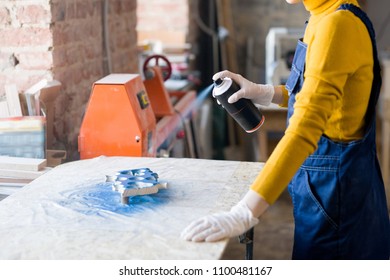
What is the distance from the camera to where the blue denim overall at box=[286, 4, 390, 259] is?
1.87m

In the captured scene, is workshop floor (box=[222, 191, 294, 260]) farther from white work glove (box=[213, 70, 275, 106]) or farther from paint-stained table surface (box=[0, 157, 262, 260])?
white work glove (box=[213, 70, 275, 106])

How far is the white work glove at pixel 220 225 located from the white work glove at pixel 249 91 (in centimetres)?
52

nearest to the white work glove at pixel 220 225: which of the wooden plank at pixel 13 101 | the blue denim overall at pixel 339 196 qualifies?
the blue denim overall at pixel 339 196

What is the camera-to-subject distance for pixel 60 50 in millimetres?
2664

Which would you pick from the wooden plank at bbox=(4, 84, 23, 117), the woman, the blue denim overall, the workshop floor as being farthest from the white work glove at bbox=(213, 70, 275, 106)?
the workshop floor

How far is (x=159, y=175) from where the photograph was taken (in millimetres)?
2166

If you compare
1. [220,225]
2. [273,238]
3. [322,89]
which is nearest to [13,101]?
[220,225]

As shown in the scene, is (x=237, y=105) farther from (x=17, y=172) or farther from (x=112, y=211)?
(x=17, y=172)

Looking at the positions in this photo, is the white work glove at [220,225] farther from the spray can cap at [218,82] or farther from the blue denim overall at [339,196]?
the spray can cap at [218,82]

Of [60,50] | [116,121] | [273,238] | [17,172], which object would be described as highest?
[60,50]

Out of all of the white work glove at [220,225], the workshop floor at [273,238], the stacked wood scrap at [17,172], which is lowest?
the workshop floor at [273,238]

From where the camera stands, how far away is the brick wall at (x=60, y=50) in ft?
8.45

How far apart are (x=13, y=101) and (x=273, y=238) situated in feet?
8.01

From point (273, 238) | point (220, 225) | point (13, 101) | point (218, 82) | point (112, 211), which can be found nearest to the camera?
point (220, 225)
